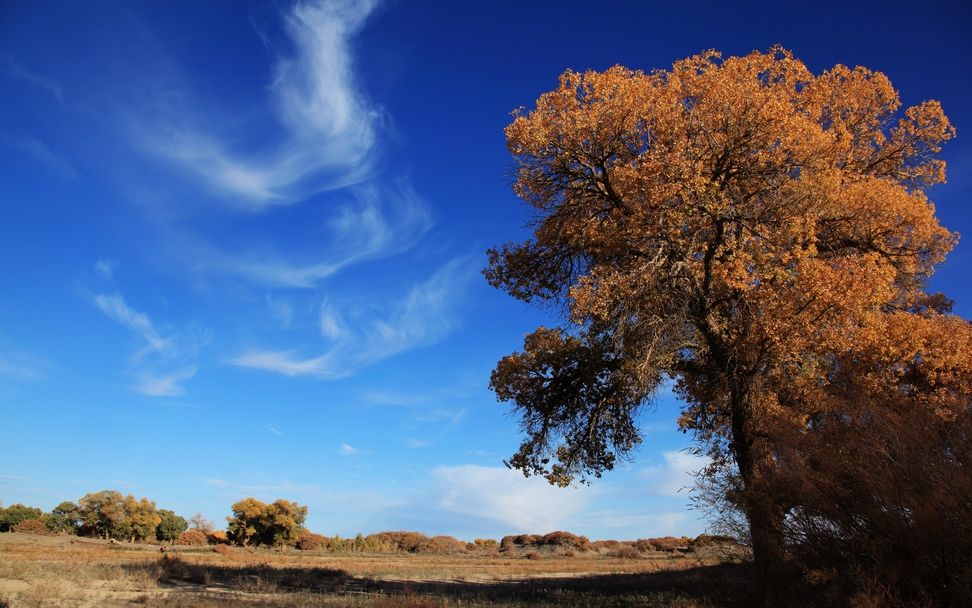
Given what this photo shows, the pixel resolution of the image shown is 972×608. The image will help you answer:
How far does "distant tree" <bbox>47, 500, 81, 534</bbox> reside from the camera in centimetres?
4903

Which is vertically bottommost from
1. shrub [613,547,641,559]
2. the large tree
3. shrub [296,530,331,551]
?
shrub [613,547,641,559]

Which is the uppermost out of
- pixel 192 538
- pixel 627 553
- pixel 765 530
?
pixel 192 538

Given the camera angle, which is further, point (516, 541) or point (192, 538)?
point (516, 541)

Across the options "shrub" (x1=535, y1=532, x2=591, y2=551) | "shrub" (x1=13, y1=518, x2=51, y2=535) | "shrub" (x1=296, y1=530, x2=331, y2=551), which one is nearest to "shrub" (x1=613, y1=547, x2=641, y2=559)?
"shrub" (x1=535, y1=532, x2=591, y2=551)

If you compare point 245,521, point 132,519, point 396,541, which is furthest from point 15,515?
point 396,541

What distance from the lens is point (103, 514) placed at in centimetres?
4903

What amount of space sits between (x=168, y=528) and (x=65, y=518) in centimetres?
808

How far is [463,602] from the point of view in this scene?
13.2 m

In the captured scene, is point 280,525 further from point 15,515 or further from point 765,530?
point 765,530

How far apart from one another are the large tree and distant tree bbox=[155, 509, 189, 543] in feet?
170

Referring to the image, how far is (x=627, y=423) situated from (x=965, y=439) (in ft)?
29.0

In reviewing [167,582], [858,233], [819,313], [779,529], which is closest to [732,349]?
[819,313]

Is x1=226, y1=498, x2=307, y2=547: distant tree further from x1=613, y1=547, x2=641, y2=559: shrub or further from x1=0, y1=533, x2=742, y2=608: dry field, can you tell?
x1=0, y1=533, x2=742, y2=608: dry field

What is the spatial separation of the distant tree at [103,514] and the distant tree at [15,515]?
3954mm
